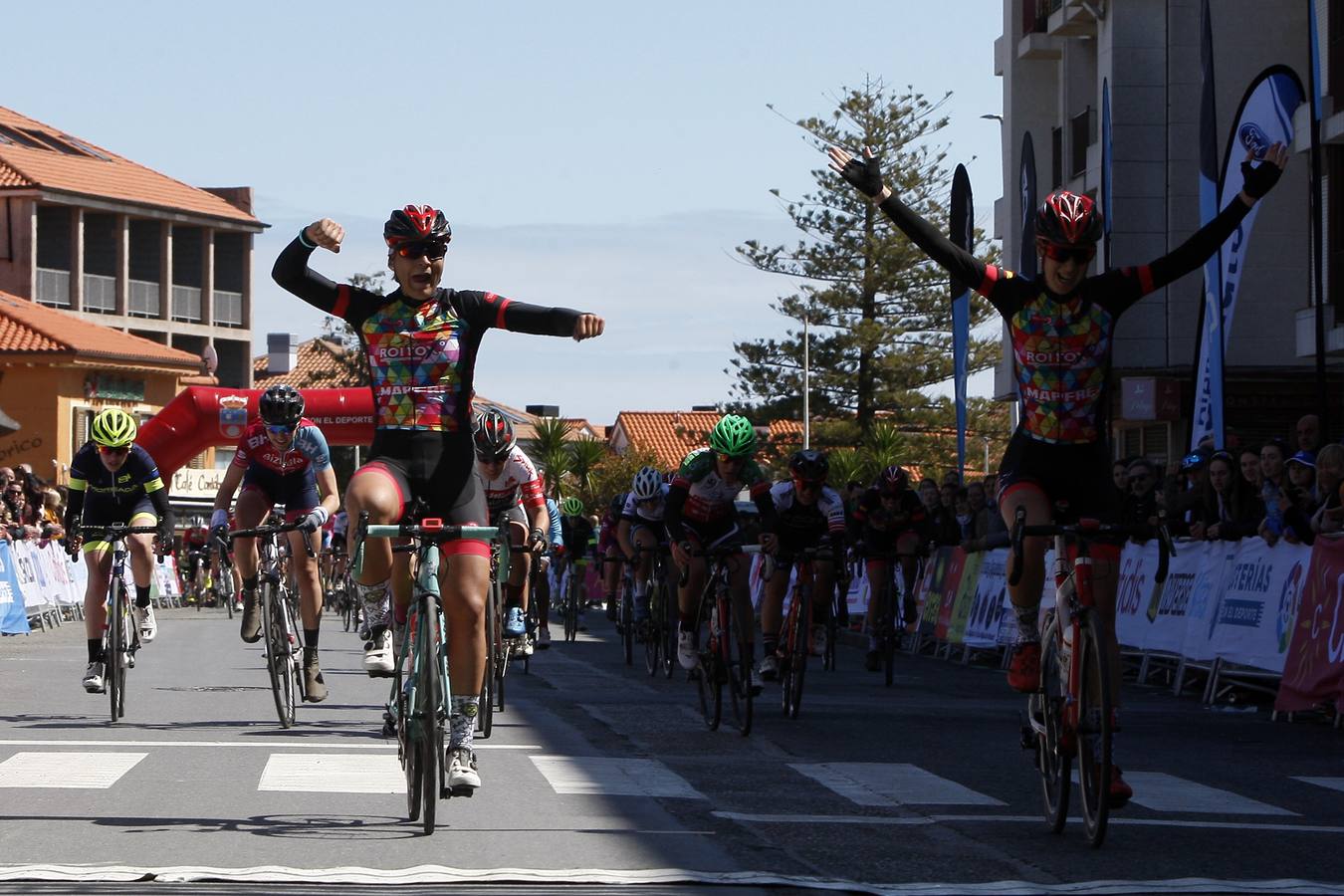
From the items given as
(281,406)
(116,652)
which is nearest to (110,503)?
(116,652)

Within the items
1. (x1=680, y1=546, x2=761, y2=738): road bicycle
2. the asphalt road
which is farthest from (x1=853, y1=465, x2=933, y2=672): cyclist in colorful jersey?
(x1=680, y1=546, x2=761, y2=738): road bicycle

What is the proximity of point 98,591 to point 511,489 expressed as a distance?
9.21 ft

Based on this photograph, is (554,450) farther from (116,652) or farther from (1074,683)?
(1074,683)

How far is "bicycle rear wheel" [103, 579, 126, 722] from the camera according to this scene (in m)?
14.2

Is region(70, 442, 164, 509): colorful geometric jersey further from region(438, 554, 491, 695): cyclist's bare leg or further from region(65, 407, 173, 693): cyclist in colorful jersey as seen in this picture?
region(438, 554, 491, 695): cyclist's bare leg

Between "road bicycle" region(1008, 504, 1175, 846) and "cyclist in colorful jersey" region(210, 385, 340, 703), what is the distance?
6688mm

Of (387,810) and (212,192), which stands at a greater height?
(212,192)

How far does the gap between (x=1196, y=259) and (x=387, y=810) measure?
372cm

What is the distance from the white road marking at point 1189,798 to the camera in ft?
32.1

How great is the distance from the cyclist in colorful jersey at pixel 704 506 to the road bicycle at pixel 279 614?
2.28 meters

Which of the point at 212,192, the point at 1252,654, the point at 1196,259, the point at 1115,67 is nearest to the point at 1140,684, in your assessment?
the point at 1252,654

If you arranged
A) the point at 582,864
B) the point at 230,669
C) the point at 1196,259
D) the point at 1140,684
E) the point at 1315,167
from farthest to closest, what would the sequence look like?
the point at 1315,167 < the point at 230,669 < the point at 1140,684 < the point at 1196,259 < the point at 582,864

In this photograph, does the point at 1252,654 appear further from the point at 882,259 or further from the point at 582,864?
the point at 882,259

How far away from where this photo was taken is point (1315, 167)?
23.9 meters
